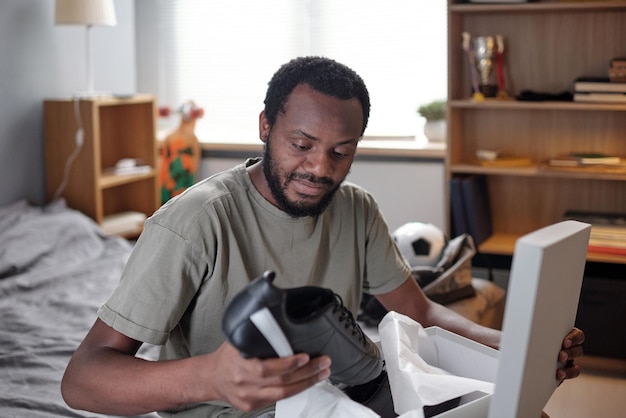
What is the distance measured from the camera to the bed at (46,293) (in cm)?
204

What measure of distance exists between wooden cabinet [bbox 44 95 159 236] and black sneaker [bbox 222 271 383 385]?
106 inches

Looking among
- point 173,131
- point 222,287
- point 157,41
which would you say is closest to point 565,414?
point 222,287

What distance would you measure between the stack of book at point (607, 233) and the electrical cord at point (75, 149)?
2.07m

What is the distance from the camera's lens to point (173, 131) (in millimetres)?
4258

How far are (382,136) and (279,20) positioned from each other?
808 mm

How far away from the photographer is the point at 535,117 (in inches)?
146

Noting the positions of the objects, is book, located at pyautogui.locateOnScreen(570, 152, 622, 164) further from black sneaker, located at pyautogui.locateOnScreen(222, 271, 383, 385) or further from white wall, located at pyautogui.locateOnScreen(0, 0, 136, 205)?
black sneaker, located at pyautogui.locateOnScreen(222, 271, 383, 385)

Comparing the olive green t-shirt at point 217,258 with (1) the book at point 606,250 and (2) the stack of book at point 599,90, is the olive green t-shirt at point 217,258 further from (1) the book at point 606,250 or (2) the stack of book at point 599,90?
(2) the stack of book at point 599,90

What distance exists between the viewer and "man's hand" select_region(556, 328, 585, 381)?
1178 millimetres

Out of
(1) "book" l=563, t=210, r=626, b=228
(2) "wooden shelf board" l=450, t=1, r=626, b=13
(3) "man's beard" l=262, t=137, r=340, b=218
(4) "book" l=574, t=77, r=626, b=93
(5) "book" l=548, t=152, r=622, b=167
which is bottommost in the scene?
(1) "book" l=563, t=210, r=626, b=228

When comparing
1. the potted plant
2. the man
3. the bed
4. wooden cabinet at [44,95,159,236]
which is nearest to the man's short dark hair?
the man

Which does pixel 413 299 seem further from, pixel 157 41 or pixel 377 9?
pixel 157 41

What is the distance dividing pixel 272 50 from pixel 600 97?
5.82 ft

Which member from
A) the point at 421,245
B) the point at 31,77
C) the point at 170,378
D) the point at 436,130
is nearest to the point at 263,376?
the point at 170,378
